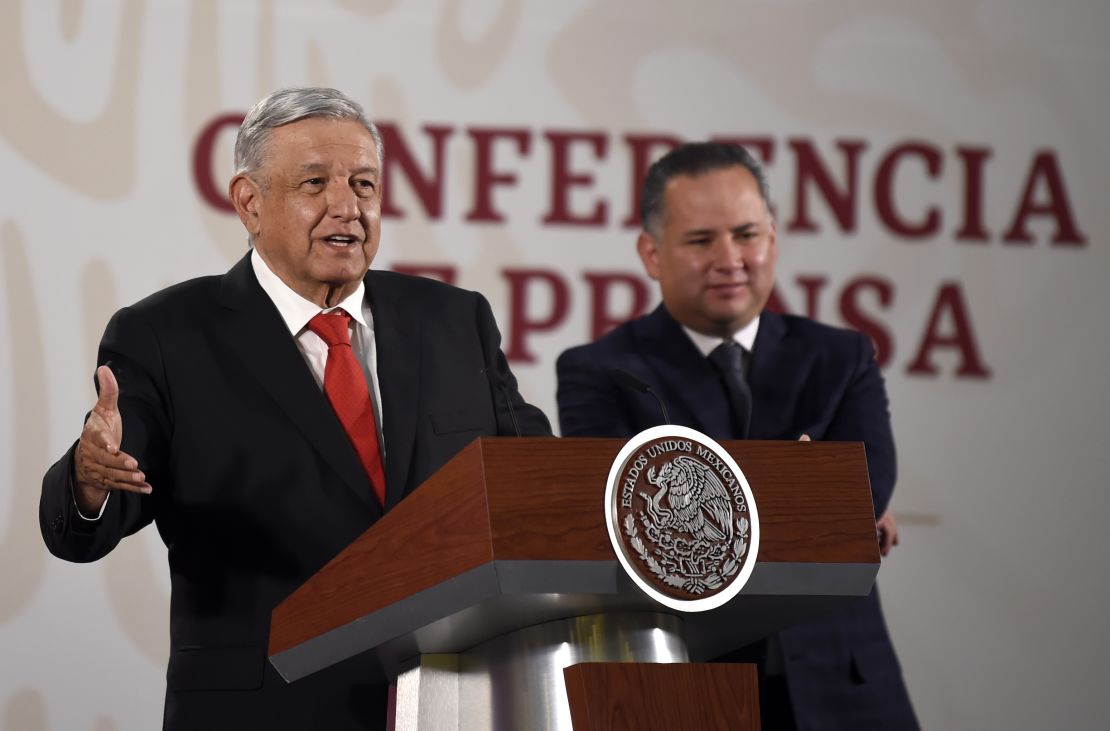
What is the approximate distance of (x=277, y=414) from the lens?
1.90 meters

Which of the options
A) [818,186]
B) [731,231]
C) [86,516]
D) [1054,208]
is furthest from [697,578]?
[1054,208]

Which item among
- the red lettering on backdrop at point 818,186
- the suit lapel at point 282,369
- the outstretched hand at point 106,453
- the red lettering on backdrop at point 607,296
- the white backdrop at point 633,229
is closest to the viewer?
the outstretched hand at point 106,453

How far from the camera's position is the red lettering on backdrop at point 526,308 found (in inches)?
157

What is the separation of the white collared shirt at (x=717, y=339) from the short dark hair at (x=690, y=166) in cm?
25

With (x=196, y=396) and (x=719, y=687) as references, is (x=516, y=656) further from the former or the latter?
(x=196, y=396)

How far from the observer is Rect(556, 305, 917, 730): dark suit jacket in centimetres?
248

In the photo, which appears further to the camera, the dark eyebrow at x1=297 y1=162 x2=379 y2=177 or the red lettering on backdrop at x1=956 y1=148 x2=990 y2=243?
the red lettering on backdrop at x1=956 y1=148 x2=990 y2=243

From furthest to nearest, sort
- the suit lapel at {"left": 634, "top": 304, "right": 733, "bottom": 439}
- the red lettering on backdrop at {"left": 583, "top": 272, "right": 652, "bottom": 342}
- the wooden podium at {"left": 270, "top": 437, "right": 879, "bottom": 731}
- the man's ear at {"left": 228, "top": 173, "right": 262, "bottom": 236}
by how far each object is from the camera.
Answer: the red lettering on backdrop at {"left": 583, "top": 272, "right": 652, "bottom": 342} → the suit lapel at {"left": 634, "top": 304, "right": 733, "bottom": 439} → the man's ear at {"left": 228, "top": 173, "right": 262, "bottom": 236} → the wooden podium at {"left": 270, "top": 437, "right": 879, "bottom": 731}

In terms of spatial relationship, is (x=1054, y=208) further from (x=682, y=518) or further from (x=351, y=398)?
(x=682, y=518)

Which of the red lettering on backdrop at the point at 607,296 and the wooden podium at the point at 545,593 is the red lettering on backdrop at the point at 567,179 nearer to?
the red lettering on backdrop at the point at 607,296

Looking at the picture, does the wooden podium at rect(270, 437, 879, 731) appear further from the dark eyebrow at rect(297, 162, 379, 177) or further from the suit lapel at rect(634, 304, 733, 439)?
the suit lapel at rect(634, 304, 733, 439)

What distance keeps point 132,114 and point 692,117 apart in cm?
152

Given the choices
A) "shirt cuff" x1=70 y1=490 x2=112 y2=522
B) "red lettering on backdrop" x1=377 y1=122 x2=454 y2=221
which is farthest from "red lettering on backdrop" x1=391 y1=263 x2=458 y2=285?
"shirt cuff" x1=70 y1=490 x2=112 y2=522

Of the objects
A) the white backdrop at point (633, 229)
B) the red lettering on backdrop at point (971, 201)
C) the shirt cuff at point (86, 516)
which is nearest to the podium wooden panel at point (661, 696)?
the shirt cuff at point (86, 516)
